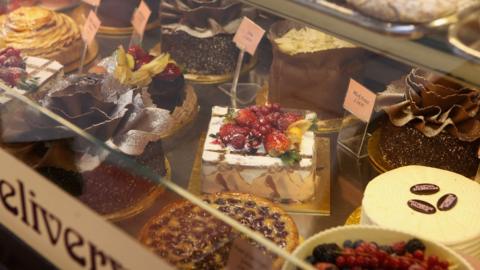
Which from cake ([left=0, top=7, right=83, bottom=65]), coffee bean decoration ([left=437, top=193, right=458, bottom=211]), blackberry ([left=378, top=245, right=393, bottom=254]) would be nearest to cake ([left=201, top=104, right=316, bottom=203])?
coffee bean decoration ([left=437, top=193, right=458, bottom=211])

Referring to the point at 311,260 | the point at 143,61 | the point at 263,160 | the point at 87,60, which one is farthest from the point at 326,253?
the point at 87,60

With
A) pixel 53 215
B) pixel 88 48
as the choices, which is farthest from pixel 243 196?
pixel 88 48

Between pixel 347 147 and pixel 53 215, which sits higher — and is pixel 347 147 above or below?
below

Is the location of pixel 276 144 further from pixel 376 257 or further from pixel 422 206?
pixel 376 257

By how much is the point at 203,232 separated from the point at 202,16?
135 centimetres

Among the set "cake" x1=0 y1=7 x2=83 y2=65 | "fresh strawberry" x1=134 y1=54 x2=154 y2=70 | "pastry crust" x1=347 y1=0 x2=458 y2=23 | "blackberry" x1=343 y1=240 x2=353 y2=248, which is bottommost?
"cake" x1=0 y1=7 x2=83 y2=65

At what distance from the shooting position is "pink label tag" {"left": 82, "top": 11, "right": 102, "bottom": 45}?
7.61 feet

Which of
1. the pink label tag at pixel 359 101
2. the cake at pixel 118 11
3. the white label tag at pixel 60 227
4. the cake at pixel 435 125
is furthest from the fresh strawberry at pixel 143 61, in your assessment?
the white label tag at pixel 60 227

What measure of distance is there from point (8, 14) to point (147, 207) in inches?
56.2

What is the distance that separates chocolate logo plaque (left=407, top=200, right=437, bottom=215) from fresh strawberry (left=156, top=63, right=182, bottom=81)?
95cm

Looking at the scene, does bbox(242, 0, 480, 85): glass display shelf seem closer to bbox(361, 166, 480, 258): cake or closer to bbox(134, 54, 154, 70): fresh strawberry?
bbox(361, 166, 480, 258): cake

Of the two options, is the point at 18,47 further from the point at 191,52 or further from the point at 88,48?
the point at 191,52

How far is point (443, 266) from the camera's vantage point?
1146 millimetres

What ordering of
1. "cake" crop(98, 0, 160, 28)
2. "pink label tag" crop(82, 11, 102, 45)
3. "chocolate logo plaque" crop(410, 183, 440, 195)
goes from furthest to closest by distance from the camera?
"cake" crop(98, 0, 160, 28) → "pink label tag" crop(82, 11, 102, 45) → "chocolate logo plaque" crop(410, 183, 440, 195)
